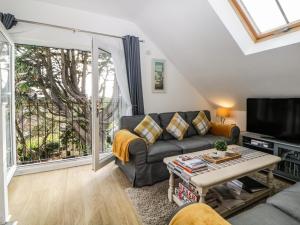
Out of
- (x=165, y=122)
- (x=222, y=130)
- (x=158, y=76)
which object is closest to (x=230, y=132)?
(x=222, y=130)

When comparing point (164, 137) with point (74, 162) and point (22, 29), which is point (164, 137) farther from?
point (22, 29)

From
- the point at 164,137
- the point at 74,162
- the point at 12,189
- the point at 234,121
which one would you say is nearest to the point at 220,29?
the point at 164,137

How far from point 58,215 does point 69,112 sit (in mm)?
2069

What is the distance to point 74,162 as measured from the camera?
299 cm

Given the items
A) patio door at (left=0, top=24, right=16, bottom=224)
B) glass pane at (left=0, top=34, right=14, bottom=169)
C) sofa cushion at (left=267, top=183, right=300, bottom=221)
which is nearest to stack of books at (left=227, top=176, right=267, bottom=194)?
sofa cushion at (left=267, top=183, right=300, bottom=221)

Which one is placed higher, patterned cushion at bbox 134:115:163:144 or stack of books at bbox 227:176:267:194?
patterned cushion at bbox 134:115:163:144

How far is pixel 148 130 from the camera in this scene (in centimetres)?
280

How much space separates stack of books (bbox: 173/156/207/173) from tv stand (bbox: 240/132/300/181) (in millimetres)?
1458

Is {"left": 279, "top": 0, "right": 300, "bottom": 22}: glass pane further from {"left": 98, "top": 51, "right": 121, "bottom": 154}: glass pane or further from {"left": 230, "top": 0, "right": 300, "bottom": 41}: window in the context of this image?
{"left": 98, "top": 51, "right": 121, "bottom": 154}: glass pane

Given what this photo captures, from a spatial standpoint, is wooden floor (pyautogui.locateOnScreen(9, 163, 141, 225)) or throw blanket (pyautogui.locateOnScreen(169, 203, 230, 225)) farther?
wooden floor (pyautogui.locateOnScreen(9, 163, 141, 225))

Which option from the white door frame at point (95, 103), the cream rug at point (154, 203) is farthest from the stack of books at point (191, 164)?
the white door frame at point (95, 103)

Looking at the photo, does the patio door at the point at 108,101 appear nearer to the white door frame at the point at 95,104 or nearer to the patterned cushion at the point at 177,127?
the white door frame at the point at 95,104

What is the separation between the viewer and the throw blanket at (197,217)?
0.92 metres

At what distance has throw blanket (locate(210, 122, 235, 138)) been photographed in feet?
10.4
